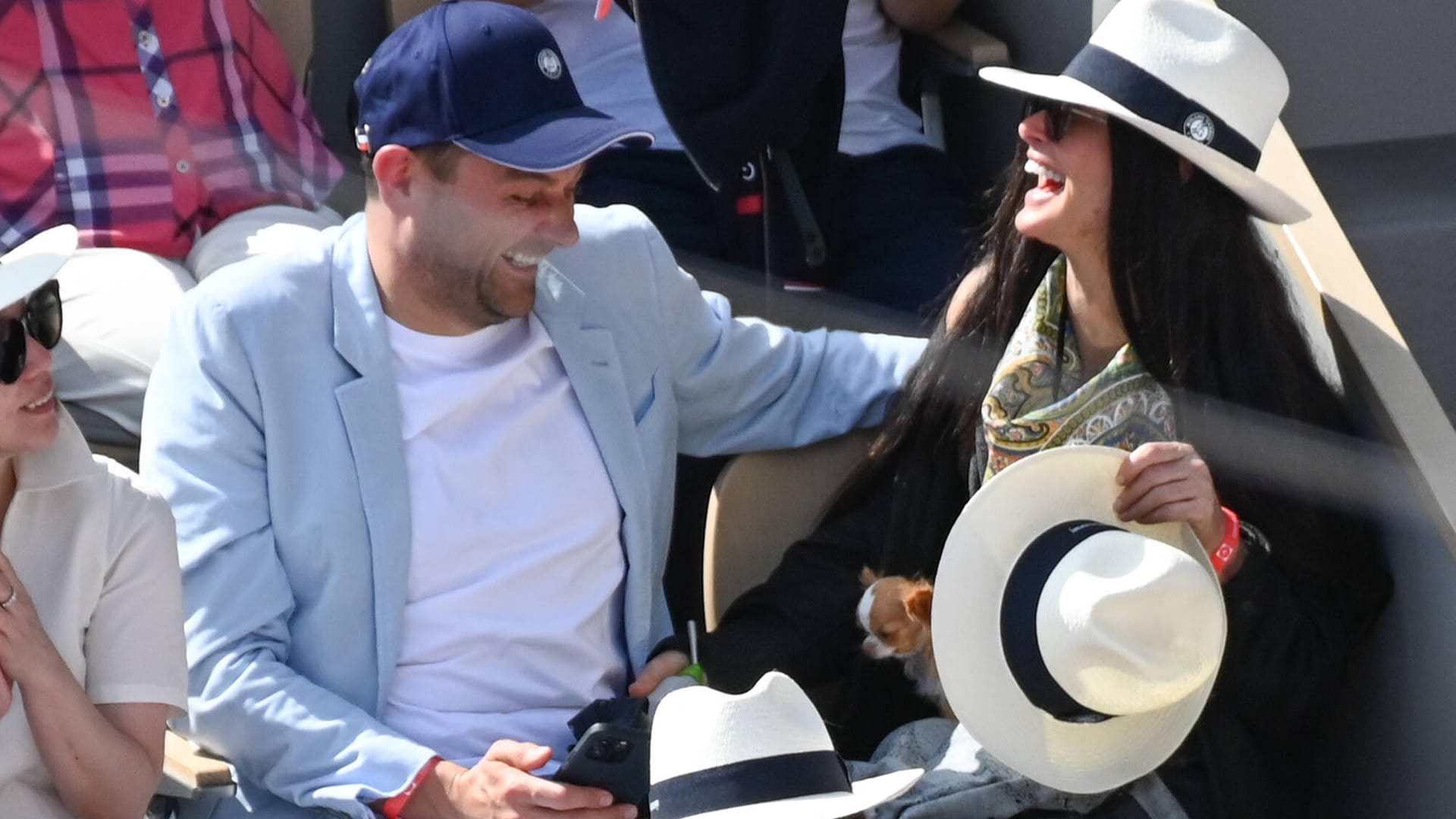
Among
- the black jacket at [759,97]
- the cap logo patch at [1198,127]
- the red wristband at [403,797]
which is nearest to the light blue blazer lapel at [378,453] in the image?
the red wristband at [403,797]

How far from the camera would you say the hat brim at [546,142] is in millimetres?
2537

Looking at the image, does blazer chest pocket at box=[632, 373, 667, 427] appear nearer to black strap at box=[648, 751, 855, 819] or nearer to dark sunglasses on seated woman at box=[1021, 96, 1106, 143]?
dark sunglasses on seated woman at box=[1021, 96, 1106, 143]

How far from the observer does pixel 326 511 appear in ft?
8.28

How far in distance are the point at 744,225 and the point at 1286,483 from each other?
1.28 metres

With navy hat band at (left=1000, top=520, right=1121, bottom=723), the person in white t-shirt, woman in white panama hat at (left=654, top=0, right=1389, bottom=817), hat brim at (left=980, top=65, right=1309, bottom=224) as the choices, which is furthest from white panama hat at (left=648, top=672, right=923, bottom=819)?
the person in white t-shirt

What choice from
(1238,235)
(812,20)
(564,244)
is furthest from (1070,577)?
(812,20)

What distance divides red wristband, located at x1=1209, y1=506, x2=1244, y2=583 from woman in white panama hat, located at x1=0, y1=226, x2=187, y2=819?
4.30 ft

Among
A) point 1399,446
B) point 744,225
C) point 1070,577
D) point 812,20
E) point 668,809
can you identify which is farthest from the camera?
point 744,225

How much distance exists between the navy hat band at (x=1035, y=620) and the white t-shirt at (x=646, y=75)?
1562mm

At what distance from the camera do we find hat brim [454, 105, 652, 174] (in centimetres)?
254

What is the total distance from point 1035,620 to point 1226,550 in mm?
342

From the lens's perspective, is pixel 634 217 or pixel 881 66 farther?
pixel 881 66

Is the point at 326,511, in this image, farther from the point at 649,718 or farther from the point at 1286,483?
the point at 1286,483

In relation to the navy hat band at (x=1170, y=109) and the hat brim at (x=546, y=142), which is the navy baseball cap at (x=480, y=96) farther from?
the navy hat band at (x=1170, y=109)
